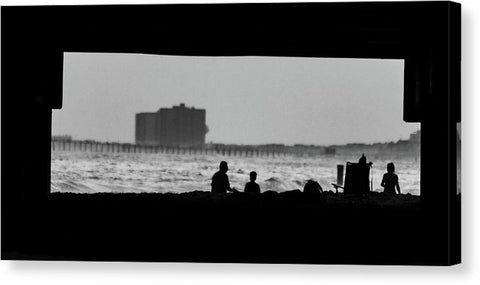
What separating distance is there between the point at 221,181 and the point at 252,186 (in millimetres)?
173

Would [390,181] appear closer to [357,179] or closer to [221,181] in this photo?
[357,179]

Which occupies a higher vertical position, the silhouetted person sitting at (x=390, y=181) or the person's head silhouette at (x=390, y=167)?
the person's head silhouette at (x=390, y=167)

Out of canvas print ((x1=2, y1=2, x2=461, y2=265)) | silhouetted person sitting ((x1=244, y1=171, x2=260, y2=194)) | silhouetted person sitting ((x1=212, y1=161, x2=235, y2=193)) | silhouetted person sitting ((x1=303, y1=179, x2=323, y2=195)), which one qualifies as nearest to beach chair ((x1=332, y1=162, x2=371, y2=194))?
canvas print ((x1=2, y1=2, x2=461, y2=265))

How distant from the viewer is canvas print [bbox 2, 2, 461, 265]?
5621 millimetres

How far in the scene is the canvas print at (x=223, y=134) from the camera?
562 cm

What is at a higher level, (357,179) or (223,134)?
(223,134)

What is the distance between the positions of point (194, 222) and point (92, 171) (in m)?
0.63

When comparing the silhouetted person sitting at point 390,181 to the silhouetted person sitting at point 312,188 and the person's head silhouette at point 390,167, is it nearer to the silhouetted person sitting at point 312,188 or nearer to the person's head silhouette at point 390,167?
the person's head silhouette at point 390,167

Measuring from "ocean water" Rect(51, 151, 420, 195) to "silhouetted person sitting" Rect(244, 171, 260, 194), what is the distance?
20 mm

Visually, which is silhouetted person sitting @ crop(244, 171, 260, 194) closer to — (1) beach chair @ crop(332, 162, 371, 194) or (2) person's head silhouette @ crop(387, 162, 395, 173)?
(1) beach chair @ crop(332, 162, 371, 194)

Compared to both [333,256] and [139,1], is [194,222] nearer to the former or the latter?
[333,256]

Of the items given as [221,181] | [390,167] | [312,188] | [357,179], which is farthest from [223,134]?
[390,167]

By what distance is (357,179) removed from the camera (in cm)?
565

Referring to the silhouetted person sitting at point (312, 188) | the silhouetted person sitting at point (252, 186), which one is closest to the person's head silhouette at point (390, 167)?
the silhouetted person sitting at point (312, 188)
